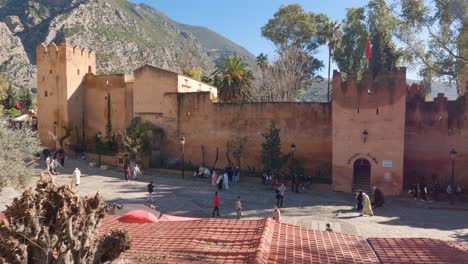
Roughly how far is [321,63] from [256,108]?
22.9 m

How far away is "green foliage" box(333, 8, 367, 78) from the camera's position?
122 feet

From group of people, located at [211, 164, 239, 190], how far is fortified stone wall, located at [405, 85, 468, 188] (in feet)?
31.7

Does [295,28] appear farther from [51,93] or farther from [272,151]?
[51,93]

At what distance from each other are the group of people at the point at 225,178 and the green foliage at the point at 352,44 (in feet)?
58.8

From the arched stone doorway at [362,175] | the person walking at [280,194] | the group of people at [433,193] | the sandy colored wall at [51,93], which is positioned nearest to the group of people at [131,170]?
the person walking at [280,194]

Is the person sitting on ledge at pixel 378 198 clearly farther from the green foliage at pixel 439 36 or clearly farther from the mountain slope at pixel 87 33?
the mountain slope at pixel 87 33

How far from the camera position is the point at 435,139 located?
22.0m

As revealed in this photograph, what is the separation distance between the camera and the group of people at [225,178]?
2133 cm

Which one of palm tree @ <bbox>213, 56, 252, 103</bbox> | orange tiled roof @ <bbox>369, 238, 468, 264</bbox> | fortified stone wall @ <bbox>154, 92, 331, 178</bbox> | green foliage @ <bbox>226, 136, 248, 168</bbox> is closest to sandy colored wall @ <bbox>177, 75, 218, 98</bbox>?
fortified stone wall @ <bbox>154, 92, 331, 178</bbox>

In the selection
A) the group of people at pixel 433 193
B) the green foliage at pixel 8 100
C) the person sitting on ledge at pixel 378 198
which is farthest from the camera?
the green foliage at pixel 8 100

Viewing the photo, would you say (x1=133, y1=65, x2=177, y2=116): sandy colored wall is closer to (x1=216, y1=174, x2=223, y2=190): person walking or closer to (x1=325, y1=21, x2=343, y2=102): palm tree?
(x1=216, y1=174, x2=223, y2=190): person walking

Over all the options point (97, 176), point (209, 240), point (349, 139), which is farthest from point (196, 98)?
point (209, 240)

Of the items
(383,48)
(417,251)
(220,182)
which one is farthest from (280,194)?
(383,48)

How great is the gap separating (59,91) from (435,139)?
26.4 metres
